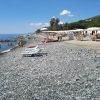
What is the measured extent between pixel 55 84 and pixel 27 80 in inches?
78.6

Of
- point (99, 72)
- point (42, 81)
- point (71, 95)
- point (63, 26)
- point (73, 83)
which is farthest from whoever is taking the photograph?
point (63, 26)

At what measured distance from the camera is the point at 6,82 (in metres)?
15.3

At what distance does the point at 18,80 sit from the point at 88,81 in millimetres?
3686

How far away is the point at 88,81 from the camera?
569 inches

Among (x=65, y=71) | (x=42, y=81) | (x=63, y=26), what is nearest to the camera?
(x=42, y=81)

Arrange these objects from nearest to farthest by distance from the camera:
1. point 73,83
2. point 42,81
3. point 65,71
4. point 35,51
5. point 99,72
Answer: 1. point 73,83
2. point 42,81
3. point 99,72
4. point 65,71
5. point 35,51

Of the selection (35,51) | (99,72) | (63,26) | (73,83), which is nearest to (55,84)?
(73,83)

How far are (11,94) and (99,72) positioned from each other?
247 inches

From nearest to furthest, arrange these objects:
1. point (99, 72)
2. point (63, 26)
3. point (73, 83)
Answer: point (73, 83)
point (99, 72)
point (63, 26)

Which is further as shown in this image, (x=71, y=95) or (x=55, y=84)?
(x=55, y=84)

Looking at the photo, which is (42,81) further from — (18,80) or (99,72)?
(99,72)

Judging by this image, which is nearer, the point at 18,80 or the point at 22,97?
the point at 22,97

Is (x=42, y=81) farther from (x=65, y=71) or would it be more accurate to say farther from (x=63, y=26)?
(x=63, y=26)

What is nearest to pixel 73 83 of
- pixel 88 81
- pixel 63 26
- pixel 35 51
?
pixel 88 81
